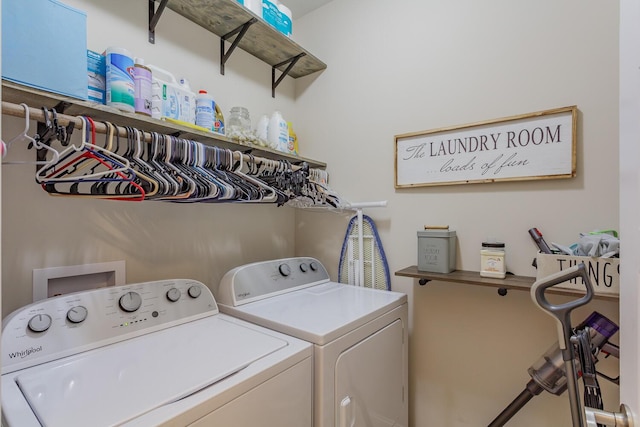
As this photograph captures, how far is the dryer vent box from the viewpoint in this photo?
1.22 meters

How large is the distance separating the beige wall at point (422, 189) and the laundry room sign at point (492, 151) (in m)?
0.04

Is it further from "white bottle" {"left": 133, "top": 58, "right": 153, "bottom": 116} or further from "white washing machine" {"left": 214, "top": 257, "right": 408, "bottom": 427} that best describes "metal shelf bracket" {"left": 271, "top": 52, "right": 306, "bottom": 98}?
"white washing machine" {"left": 214, "top": 257, "right": 408, "bottom": 427}

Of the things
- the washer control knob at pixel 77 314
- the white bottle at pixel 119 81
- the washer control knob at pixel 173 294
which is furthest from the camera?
the washer control knob at pixel 173 294

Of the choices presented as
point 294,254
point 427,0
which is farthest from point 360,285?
point 427,0

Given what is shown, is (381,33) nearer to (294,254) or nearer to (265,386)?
(294,254)

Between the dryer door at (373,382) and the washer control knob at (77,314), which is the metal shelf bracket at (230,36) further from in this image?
the dryer door at (373,382)

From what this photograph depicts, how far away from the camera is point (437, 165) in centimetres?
176

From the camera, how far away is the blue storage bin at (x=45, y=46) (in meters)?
0.95

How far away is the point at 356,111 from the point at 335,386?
1541 mm

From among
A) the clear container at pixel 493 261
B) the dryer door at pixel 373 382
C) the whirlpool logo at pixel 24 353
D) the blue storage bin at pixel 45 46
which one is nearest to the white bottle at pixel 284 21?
the blue storage bin at pixel 45 46

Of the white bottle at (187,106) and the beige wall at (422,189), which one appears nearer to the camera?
the beige wall at (422,189)

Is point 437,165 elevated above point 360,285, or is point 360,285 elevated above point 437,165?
point 437,165

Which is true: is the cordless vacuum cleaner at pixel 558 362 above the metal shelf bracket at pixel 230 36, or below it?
below

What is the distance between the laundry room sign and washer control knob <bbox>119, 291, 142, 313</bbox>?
138 centimetres
